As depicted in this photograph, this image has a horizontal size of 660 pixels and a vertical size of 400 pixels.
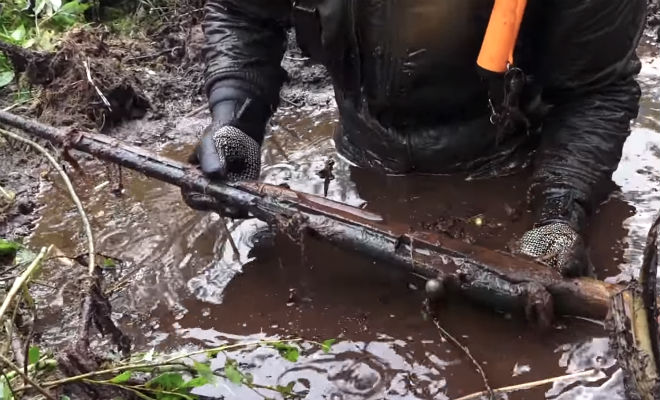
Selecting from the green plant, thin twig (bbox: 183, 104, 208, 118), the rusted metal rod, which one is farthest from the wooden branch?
the green plant

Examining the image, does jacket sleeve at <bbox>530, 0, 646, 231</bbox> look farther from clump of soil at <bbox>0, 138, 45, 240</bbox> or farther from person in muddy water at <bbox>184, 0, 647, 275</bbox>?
clump of soil at <bbox>0, 138, 45, 240</bbox>

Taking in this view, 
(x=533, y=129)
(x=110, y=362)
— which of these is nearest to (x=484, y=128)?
(x=533, y=129)

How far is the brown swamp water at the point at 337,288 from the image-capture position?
2.00 metres

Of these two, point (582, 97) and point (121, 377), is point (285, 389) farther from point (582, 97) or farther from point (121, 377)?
point (582, 97)

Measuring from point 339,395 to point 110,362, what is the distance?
2.01 feet

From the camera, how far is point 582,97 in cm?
250

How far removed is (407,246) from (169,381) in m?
0.75

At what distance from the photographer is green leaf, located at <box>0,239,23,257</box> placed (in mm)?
2861

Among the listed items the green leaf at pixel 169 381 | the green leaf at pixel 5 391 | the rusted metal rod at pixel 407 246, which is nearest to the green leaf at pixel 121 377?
the green leaf at pixel 169 381

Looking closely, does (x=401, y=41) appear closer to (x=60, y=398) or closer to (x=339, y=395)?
(x=339, y=395)

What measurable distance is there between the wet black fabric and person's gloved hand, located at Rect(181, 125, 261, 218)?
0.35 metres

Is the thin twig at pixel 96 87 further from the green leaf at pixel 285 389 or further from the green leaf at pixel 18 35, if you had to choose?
the green leaf at pixel 285 389

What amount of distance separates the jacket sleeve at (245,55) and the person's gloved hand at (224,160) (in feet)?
0.71

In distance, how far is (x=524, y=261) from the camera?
80.4 inches
